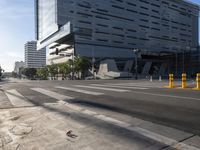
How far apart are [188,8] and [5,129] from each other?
526ft

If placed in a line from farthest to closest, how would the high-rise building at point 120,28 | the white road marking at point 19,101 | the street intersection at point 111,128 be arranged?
the high-rise building at point 120,28
the white road marking at point 19,101
the street intersection at point 111,128

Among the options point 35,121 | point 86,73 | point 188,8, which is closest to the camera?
point 35,121

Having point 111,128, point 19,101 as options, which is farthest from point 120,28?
point 111,128

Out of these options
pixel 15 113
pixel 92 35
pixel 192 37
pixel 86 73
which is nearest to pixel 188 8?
pixel 192 37

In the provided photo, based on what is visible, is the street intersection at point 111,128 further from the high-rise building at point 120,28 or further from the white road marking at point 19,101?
the high-rise building at point 120,28

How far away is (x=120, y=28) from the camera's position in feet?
374

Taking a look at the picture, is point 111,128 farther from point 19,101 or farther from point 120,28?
point 120,28

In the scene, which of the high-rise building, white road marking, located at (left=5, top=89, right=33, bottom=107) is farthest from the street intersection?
the high-rise building

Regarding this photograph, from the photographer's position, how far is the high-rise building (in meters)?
97.9

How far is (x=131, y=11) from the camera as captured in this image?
119500 mm

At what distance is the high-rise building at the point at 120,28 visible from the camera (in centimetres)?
9788

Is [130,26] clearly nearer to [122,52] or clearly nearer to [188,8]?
[122,52]

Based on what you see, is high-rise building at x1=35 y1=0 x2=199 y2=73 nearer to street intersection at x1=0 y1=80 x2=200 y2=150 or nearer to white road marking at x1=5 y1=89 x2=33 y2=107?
white road marking at x1=5 y1=89 x2=33 y2=107

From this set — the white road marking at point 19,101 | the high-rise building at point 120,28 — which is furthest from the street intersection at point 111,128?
the high-rise building at point 120,28
